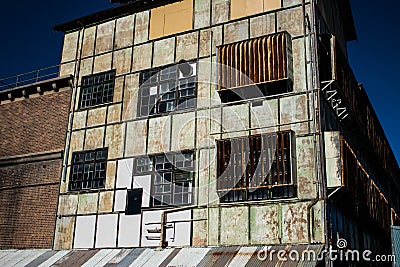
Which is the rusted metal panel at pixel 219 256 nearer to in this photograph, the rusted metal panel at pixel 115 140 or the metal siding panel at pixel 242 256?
the metal siding panel at pixel 242 256

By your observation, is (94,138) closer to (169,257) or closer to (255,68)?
(169,257)

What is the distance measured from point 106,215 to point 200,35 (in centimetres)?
759

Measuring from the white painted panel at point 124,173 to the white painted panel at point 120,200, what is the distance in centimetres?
26

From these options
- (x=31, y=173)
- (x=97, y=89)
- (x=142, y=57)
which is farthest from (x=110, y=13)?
(x=31, y=173)

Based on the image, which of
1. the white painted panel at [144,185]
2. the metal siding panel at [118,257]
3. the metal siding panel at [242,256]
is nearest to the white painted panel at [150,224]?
the white painted panel at [144,185]

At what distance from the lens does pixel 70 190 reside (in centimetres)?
1812

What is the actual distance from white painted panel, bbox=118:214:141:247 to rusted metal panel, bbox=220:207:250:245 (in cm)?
327

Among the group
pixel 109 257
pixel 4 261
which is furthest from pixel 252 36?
pixel 4 261

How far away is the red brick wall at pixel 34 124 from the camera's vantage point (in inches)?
773

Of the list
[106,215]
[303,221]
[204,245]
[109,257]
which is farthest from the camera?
[106,215]

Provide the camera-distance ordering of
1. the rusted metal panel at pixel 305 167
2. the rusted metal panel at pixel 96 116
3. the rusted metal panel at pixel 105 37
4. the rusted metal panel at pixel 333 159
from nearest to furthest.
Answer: the rusted metal panel at pixel 333 159 < the rusted metal panel at pixel 305 167 < the rusted metal panel at pixel 96 116 < the rusted metal panel at pixel 105 37

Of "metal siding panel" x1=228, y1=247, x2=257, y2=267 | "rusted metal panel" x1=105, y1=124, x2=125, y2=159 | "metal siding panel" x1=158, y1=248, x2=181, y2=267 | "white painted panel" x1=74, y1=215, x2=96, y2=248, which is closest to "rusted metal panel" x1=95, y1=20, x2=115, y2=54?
"rusted metal panel" x1=105, y1=124, x2=125, y2=159

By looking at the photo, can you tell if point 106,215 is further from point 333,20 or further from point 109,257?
point 333,20

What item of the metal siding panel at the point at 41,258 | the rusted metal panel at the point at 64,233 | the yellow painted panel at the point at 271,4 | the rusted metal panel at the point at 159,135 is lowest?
Result: the metal siding panel at the point at 41,258
